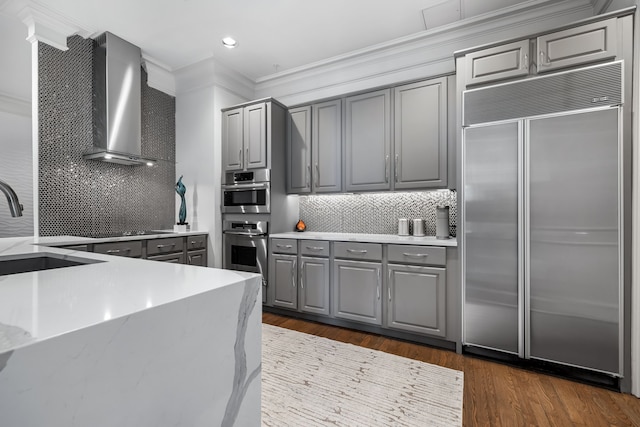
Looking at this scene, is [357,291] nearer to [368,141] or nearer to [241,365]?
[368,141]

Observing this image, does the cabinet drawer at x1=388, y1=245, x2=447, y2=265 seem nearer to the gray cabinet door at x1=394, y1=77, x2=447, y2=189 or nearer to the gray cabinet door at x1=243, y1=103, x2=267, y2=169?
the gray cabinet door at x1=394, y1=77, x2=447, y2=189

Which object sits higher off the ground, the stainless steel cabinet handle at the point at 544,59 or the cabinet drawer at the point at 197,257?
the stainless steel cabinet handle at the point at 544,59

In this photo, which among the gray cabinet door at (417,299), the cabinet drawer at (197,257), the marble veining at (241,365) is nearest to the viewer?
the marble veining at (241,365)

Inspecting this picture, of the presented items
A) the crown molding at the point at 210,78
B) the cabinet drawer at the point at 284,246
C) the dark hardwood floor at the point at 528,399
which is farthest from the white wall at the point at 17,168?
the dark hardwood floor at the point at 528,399

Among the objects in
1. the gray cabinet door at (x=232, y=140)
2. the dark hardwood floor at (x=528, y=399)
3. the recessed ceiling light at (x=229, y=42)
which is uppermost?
the recessed ceiling light at (x=229, y=42)

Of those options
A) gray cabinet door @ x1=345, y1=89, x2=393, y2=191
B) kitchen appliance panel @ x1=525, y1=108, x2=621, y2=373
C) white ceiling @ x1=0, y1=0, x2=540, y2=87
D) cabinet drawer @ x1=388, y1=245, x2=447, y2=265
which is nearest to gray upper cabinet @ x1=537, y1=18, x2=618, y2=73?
kitchen appliance panel @ x1=525, y1=108, x2=621, y2=373

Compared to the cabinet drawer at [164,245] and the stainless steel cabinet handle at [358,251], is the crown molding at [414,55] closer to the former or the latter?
the stainless steel cabinet handle at [358,251]

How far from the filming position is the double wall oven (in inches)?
140

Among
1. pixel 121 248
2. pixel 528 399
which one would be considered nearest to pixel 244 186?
pixel 121 248

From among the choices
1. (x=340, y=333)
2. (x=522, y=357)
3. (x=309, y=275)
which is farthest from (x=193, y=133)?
(x=522, y=357)

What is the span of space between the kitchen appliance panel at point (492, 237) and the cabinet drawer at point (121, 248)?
3.02m

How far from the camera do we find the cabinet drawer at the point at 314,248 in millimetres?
3188

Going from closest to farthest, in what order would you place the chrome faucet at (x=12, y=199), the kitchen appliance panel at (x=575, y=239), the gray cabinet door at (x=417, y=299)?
the chrome faucet at (x=12, y=199), the kitchen appliance panel at (x=575, y=239), the gray cabinet door at (x=417, y=299)

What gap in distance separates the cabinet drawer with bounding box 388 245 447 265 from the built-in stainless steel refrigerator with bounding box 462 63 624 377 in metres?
0.20
